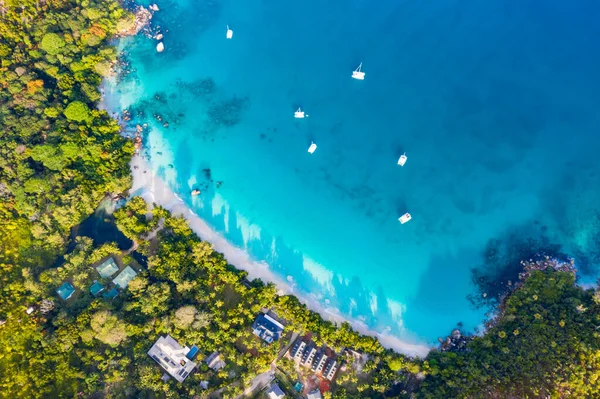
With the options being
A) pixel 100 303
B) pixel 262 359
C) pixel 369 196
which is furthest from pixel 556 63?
pixel 100 303

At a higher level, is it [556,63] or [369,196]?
[556,63]

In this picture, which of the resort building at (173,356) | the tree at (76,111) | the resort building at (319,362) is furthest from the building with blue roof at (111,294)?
the resort building at (319,362)

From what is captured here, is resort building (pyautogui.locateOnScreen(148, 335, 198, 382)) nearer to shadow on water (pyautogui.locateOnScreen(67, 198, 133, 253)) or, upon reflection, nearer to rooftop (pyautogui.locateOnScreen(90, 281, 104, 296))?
rooftop (pyautogui.locateOnScreen(90, 281, 104, 296))

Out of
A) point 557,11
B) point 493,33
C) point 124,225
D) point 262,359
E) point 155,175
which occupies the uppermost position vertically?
point 557,11

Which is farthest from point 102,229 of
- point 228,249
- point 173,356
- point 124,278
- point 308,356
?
point 308,356

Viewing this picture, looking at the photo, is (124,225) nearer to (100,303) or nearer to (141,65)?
(100,303)

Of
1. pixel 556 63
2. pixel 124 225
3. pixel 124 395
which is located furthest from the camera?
pixel 556 63

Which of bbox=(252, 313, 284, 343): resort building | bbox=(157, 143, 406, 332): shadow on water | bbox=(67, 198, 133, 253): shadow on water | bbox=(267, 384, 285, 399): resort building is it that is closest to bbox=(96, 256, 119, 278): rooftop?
bbox=(67, 198, 133, 253): shadow on water
